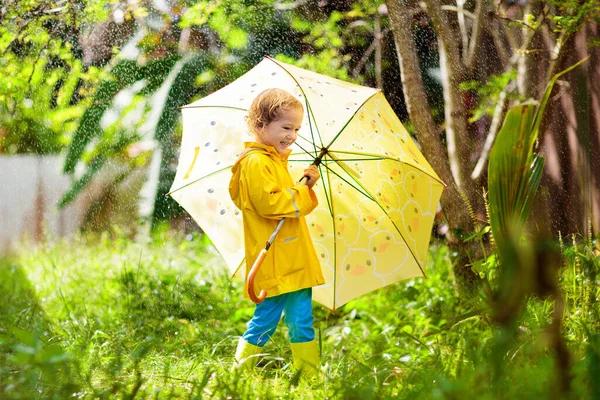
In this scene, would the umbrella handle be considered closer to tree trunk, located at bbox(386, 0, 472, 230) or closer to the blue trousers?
the blue trousers

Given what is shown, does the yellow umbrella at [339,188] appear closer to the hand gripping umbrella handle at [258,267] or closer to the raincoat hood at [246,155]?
the raincoat hood at [246,155]

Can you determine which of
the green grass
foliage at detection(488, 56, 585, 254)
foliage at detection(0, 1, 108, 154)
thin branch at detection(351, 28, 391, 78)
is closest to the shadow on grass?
the green grass

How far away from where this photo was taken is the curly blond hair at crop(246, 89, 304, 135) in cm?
205

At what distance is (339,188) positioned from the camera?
2396 millimetres

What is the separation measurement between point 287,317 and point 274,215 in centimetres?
37

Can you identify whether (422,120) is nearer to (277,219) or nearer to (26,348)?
(277,219)

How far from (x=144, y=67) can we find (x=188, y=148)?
10.0 feet

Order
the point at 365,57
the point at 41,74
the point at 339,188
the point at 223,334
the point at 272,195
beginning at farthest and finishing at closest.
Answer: the point at 41,74, the point at 365,57, the point at 223,334, the point at 339,188, the point at 272,195

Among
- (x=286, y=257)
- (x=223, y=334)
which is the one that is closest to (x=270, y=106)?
(x=286, y=257)

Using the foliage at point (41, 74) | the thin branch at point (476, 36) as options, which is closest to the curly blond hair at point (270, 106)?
the thin branch at point (476, 36)

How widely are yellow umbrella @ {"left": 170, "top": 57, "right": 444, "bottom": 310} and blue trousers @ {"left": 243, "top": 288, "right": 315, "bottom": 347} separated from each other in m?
0.17

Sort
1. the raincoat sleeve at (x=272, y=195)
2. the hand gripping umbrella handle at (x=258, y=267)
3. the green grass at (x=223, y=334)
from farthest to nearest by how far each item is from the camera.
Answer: the raincoat sleeve at (x=272, y=195), the hand gripping umbrella handle at (x=258, y=267), the green grass at (x=223, y=334)

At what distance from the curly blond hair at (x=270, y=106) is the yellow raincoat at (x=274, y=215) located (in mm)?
71

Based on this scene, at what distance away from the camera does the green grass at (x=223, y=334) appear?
1.54m
